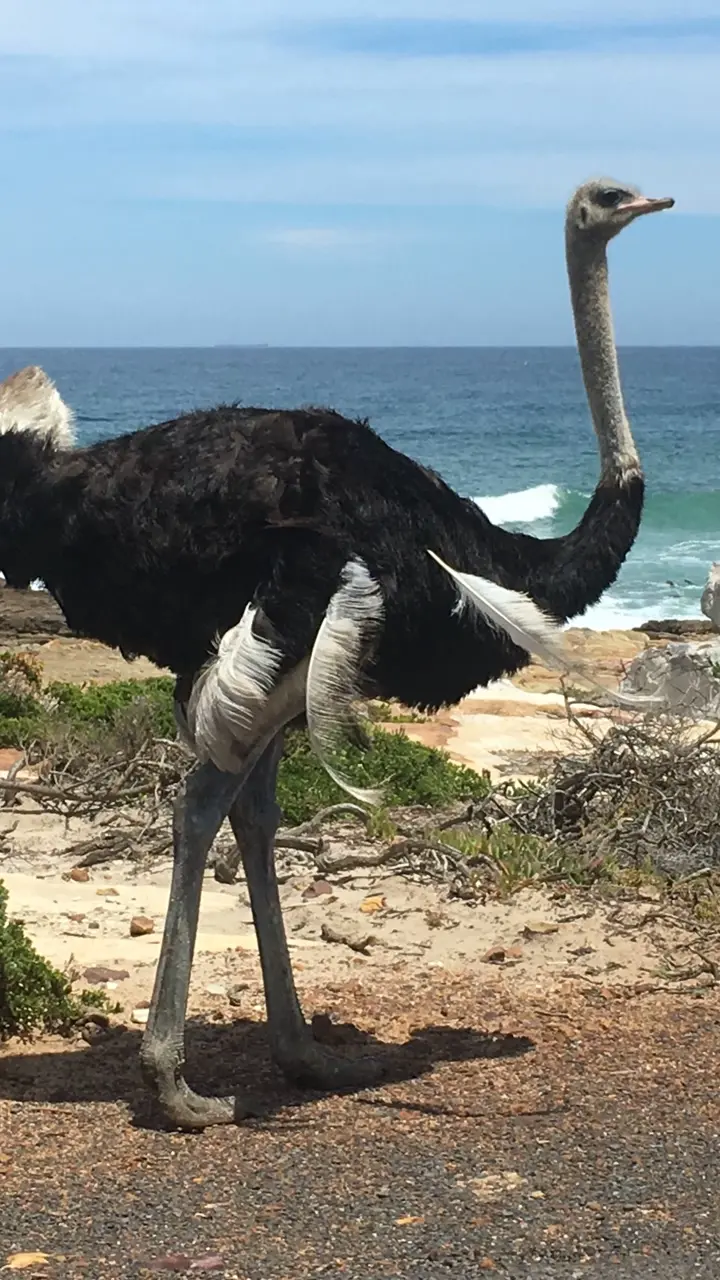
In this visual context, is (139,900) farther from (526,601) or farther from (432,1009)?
(526,601)

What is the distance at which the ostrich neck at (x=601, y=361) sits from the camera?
487 cm

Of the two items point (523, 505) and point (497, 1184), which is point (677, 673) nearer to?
point (497, 1184)

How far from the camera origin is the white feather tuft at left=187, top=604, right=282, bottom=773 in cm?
406

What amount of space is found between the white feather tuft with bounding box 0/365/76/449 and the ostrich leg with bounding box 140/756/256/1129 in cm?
95

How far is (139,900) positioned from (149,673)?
598 centimetres

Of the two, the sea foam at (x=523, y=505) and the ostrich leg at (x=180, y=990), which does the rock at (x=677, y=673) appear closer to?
the ostrich leg at (x=180, y=990)

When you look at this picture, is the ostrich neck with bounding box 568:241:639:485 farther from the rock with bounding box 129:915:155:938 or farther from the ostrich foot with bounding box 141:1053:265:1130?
the rock with bounding box 129:915:155:938

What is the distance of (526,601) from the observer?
170 inches

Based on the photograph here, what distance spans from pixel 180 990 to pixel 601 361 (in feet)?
7.03

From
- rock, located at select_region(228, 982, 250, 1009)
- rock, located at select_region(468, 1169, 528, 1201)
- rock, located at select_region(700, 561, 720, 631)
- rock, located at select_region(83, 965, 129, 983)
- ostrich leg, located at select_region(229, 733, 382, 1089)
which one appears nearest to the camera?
rock, located at select_region(468, 1169, 528, 1201)

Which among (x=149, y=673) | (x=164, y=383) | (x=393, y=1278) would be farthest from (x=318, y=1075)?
(x=164, y=383)

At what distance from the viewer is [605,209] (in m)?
5.22

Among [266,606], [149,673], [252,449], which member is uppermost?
[252,449]

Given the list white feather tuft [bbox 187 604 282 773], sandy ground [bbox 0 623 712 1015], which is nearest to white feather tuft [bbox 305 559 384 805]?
white feather tuft [bbox 187 604 282 773]
